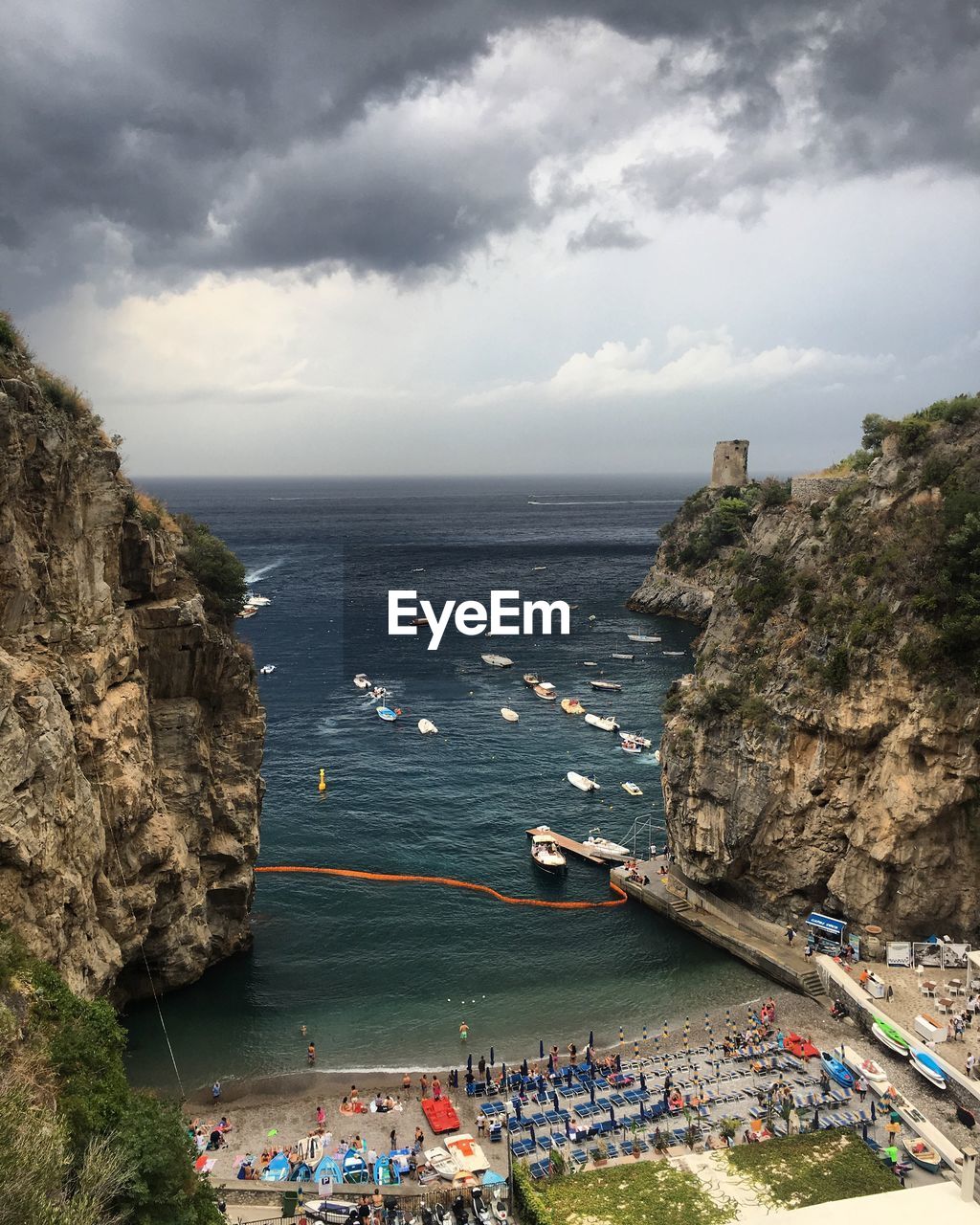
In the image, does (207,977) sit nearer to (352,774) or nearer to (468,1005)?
(468,1005)

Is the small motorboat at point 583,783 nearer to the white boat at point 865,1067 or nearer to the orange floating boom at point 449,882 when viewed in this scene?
the orange floating boom at point 449,882

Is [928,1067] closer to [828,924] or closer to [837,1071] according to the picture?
[837,1071]

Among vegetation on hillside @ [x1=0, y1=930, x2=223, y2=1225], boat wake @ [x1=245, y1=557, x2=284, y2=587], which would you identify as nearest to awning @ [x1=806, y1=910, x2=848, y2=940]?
vegetation on hillside @ [x1=0, y1=930, x2=223, y2=1225]

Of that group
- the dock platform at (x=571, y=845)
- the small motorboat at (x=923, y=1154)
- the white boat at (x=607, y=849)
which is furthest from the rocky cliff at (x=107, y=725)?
the small motorboat at (x=923, y=1154)

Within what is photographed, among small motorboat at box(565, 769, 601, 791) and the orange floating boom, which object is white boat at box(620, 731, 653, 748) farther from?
the orange floating boom

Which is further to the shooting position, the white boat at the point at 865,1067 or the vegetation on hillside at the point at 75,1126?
the white boat at the point at 865,1067
